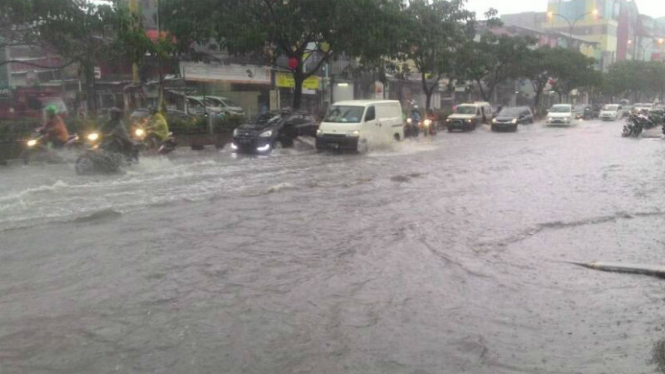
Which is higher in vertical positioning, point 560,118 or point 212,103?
point 212,103

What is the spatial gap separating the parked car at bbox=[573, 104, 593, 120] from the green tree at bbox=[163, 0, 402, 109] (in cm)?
2929

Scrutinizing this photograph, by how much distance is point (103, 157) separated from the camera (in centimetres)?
1286

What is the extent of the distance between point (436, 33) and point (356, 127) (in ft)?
52.5

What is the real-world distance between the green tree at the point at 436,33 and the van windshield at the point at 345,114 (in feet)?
37.4

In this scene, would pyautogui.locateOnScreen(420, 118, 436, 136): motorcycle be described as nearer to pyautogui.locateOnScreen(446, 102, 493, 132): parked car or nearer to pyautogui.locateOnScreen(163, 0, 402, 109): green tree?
pyautogui.locateOnScreen(446, 102, 493, 132): parked car

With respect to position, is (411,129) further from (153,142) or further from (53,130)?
(53,130)

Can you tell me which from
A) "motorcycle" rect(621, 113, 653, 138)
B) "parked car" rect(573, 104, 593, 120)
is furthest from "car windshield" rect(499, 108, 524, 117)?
"parked car" rect(573, 104, 593, 120)

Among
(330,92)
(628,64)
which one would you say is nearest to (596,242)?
(330,92)

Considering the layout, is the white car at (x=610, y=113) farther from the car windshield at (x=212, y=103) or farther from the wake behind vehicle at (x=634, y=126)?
the car windshield at (x=212, y=103)

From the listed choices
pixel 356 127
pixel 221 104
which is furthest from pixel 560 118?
pixel 356 127

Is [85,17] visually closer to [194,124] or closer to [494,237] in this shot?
[194,124]

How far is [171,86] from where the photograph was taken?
26.1 meters

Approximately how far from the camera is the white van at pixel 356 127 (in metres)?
18.5

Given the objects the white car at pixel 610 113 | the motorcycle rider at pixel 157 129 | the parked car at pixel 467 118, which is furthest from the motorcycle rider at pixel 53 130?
the white car at pixel 610 113
